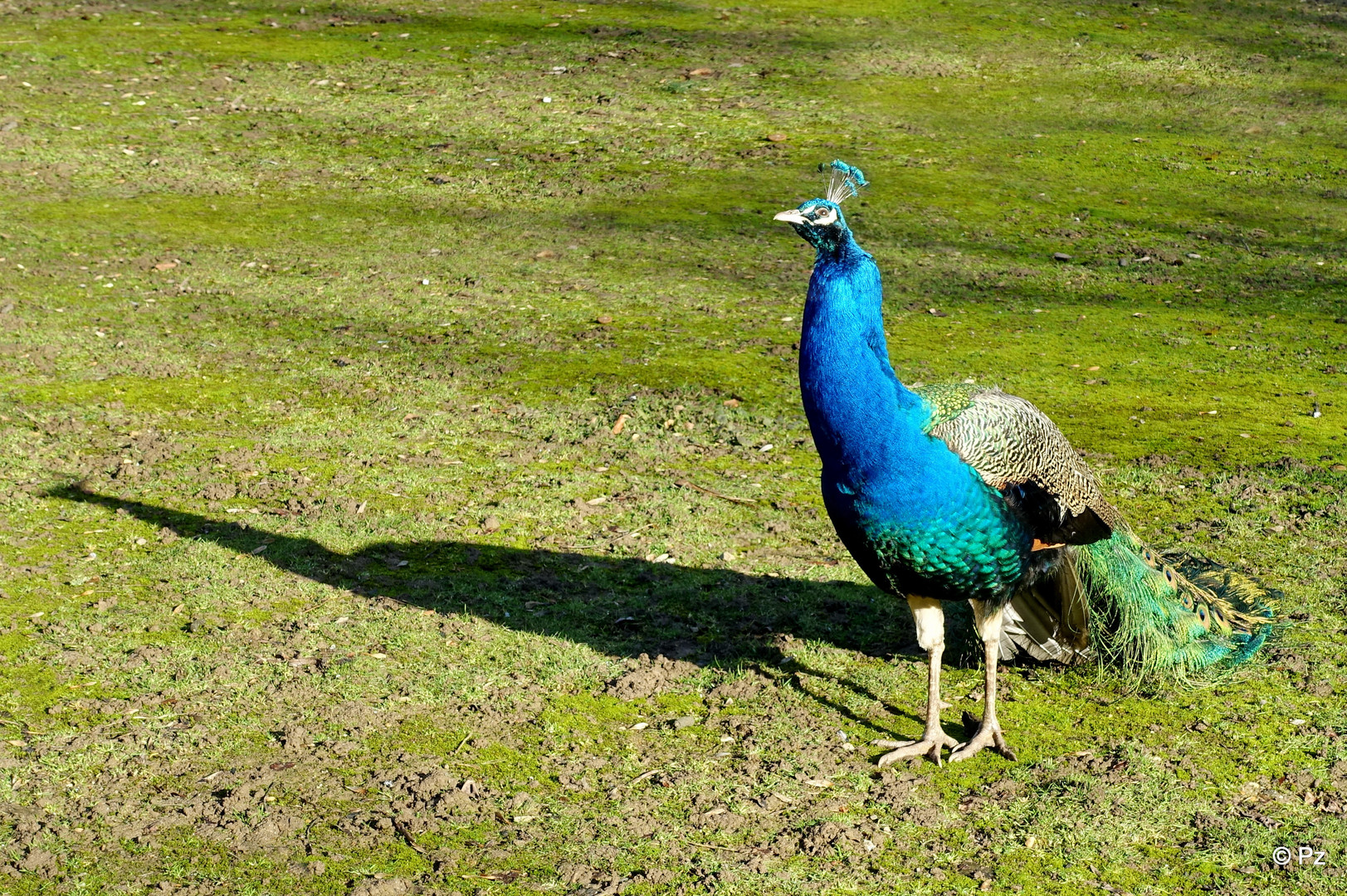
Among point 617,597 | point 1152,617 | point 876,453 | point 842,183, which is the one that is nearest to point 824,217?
point 842,183

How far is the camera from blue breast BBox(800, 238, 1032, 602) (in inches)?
184

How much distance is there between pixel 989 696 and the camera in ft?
16.7

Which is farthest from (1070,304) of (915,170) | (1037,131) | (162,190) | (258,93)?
(258,93)

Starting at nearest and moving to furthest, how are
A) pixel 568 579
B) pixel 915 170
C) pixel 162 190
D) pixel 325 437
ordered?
pixel 568 579, pixel 325 437, pixel 162 190, pixel 915 170

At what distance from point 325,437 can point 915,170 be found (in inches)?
286

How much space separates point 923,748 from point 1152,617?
1.08 metres

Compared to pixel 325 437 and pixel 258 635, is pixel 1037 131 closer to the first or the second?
pixel 325 437

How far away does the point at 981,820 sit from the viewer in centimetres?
473

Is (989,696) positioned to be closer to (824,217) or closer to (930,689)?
(930,689)

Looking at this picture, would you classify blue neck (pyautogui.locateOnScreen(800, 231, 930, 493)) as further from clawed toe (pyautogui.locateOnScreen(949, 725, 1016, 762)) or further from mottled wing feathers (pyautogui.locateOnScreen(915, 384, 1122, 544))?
clawed toe (pyautogui.locateOnScreen(949, 725, 1016, 762))

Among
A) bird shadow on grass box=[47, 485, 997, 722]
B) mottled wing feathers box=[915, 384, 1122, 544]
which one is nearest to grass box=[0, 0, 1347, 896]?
bird shadow on grass box=[47, 485, 997, 722]

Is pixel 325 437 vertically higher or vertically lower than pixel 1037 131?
lower

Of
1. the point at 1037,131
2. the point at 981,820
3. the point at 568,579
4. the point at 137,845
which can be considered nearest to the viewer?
the point at 137,845

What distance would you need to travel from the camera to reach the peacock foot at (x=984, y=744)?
5.07 m
